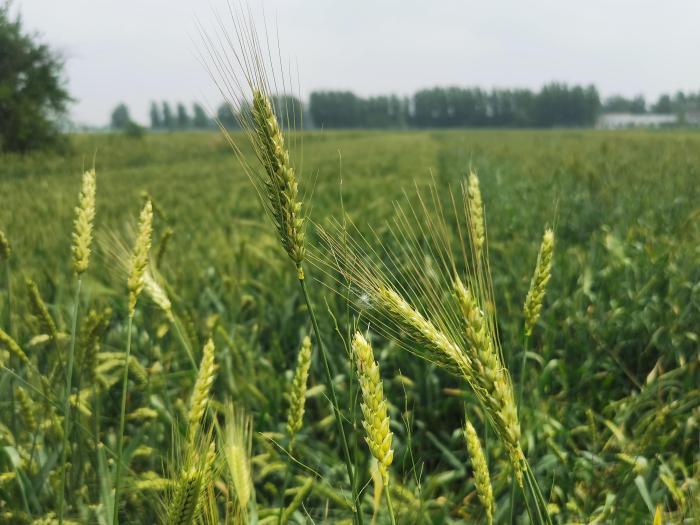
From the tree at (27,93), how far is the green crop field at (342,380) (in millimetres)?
16876

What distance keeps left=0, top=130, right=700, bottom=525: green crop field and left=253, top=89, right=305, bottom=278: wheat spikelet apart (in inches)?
1.4

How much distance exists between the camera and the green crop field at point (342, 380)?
93 centimetres

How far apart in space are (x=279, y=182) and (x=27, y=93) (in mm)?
21980

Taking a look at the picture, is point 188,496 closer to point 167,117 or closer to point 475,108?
point 475,108

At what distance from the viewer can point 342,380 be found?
2.36 metres

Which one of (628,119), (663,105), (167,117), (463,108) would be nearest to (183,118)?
(167,117)

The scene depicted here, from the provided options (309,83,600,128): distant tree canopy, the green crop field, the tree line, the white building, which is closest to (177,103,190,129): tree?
the tree line

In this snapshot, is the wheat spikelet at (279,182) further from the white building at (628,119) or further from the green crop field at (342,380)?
the white building at (628,119)

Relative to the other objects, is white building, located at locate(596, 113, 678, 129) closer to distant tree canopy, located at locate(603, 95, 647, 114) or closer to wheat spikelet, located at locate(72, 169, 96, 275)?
distant tree canopy, located at locate(603, 95, 647, 114)

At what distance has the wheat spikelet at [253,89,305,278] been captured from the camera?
0.83m

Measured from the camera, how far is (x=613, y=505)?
1.43m

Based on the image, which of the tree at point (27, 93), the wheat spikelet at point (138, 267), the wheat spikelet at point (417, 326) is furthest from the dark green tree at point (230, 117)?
the tree at point (27, 93)

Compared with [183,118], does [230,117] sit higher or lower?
lower

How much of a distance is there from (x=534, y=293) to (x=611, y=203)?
412 cm
